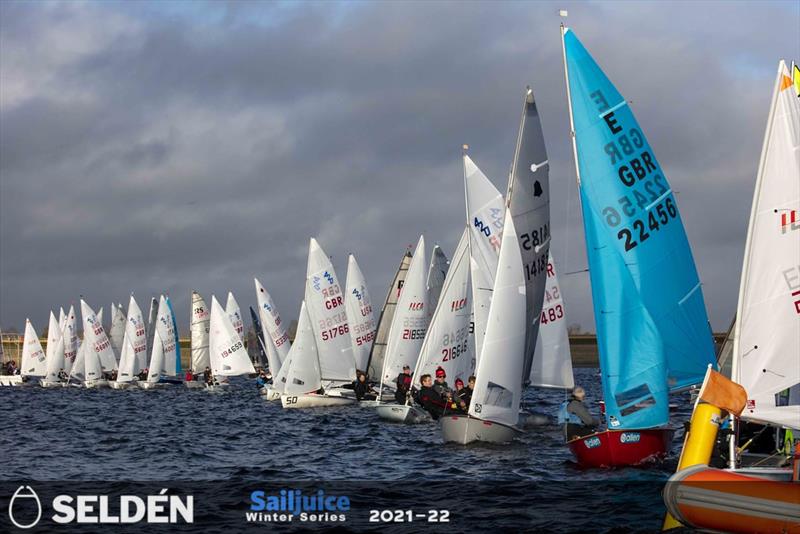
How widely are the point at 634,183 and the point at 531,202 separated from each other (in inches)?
299

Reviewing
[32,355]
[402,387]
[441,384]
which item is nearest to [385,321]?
[402,387]

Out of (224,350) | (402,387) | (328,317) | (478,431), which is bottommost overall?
(478,431)

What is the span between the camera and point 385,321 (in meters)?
48.0

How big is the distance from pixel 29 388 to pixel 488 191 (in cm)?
5181

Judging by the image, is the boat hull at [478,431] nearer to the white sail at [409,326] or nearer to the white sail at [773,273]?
the white sail at [773,273]

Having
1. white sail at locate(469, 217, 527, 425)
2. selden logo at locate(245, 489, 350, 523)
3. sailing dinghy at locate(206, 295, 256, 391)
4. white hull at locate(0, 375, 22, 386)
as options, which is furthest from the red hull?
white hull at locate(0, 375, 22, 386)

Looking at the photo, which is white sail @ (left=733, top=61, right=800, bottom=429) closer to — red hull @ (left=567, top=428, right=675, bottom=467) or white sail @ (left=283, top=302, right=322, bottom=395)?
red hull @ (left=567, top=428, right=675, bottom=467)

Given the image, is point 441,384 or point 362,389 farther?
point 362,389

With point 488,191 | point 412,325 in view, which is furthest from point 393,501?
point 412,325

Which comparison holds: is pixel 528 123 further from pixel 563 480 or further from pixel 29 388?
pixel 29 388

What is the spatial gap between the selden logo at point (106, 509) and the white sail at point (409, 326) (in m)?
22.9

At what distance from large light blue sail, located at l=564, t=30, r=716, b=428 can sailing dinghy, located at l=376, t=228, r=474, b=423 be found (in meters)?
13.5

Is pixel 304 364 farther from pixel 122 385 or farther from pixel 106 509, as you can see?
pixel 122 385

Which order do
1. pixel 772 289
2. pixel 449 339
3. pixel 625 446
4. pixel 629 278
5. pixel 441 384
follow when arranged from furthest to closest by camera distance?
1. pixel 449 339
2. pixel 441 384
3. pixel 629 278
4. pixel 625 446
5. pixel 772 289
